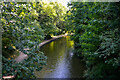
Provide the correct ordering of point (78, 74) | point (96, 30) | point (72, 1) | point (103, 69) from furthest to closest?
point (72, 1), point (78, 74), point (96, 30), point (103, 69)

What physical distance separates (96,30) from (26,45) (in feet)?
12.5

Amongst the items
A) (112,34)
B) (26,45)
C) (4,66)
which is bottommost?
(4,66)

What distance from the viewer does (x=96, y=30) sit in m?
7.47

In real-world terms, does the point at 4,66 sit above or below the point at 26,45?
below

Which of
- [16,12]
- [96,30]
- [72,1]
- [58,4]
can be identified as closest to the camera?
[16,12]

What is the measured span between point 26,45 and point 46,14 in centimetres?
2241

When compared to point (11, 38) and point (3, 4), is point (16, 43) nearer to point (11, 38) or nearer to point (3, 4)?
point (11, 38)

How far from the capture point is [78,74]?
1001 cm

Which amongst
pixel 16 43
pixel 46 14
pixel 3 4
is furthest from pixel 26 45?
pixel 46 14

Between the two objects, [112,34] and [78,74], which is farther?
[78,74]

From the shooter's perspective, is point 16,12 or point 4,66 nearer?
point 4,66

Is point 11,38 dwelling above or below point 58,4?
below

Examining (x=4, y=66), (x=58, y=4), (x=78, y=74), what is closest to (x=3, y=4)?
(x=4, y=66)

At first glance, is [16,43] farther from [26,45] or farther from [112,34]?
[112,34]
